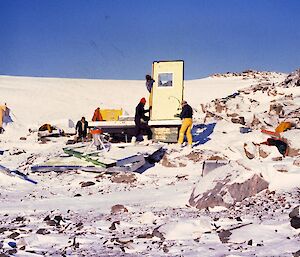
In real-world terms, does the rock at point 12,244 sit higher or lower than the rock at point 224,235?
lower

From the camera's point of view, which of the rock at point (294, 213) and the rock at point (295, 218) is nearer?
the rock at point (295, 218)

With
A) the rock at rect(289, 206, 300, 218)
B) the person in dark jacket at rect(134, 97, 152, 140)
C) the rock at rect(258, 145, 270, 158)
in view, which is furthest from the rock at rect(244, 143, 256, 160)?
the rock at rect(289, 206, 300, 218)

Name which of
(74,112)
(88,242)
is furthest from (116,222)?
(74,112)

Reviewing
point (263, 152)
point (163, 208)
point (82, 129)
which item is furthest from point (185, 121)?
point (163, 208)

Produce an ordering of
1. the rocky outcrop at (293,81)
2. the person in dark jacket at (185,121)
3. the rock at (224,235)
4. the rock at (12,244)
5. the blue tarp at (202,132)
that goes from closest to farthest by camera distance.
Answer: the rock at (224,235), the rock at (12,244), the person in dark jacket at (185,121), the blue tarp at (202,132), the rocky outcrop at (293,81)

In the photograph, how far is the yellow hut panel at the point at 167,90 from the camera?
1523 centimetres

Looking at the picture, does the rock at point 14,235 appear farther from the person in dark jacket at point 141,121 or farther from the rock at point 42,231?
the person in dark jacket at point 141,121

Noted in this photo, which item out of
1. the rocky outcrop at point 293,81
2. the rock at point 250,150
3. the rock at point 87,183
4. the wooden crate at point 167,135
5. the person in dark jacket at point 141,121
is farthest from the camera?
the rocky outcrop at point 293,81

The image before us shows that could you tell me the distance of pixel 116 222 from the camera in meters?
6.20

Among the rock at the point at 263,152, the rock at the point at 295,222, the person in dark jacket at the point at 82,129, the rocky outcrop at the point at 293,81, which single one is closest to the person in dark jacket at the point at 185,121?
the rock at the point at 263,152

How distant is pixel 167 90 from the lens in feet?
50.5

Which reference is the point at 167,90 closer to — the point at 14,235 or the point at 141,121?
the point at 141,121

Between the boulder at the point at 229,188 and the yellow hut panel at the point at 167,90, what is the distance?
8.16 meters

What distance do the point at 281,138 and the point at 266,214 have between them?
6.40 metres
